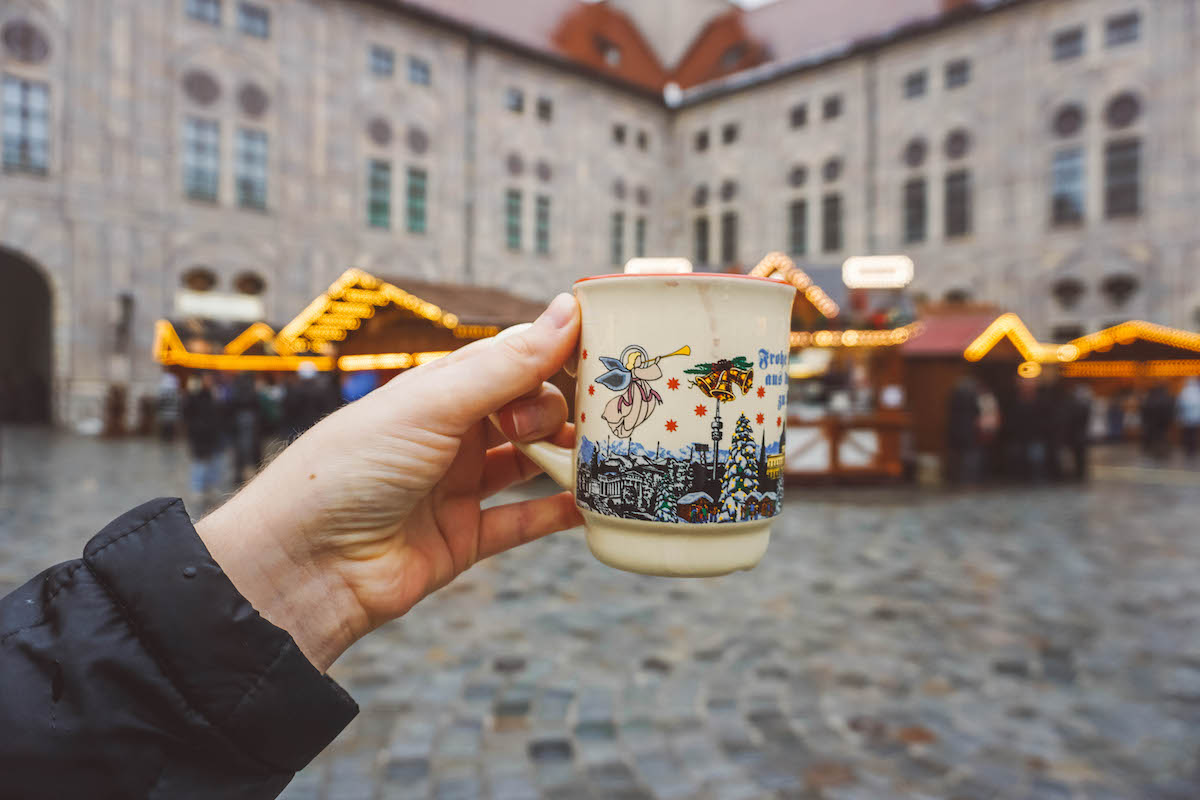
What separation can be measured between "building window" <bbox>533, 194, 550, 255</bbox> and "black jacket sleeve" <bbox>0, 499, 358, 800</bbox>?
28396 millimetres

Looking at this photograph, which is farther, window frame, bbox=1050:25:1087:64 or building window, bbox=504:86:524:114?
building window, bbox=504:86:524:114

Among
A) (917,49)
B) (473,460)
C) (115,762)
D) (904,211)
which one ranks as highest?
(917,49)

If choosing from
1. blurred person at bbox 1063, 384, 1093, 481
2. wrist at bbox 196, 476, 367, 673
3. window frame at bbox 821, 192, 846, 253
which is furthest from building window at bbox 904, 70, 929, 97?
wrist at bbox 196, 476, 367, 673

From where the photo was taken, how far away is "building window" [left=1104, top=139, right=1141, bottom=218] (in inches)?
913

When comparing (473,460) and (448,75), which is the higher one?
(448,75)

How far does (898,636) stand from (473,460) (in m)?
3.77

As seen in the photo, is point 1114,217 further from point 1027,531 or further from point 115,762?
point 115,762

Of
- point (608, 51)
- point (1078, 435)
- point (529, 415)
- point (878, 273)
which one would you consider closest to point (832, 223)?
point (608, 51)

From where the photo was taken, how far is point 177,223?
21422 mm

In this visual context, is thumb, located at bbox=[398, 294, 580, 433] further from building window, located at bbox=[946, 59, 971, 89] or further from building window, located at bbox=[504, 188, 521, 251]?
building window, located at bbox=[946, 59, 971, 89]

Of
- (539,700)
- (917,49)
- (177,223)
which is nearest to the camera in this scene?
(539,700)

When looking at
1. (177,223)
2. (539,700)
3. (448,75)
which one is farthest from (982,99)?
(539,700)

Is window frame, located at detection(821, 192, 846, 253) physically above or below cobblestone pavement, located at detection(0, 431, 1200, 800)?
above

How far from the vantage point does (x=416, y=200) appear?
85.2 feet
